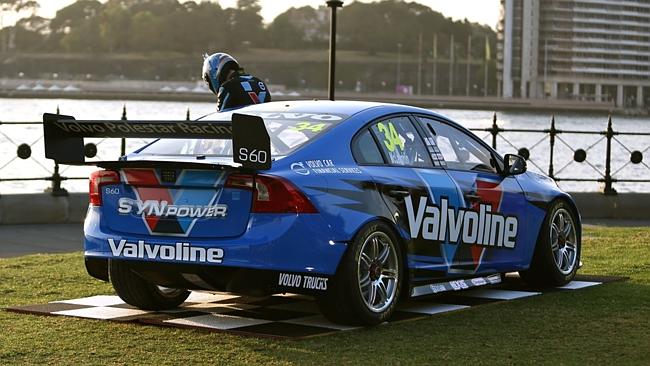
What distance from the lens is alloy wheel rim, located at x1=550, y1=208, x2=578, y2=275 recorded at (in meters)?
9.91

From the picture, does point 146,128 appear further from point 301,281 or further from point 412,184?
point 412,184

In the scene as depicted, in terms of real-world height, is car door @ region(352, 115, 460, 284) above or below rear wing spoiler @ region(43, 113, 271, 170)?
below

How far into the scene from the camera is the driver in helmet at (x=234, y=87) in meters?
10.2

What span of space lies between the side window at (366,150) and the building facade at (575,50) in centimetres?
18146

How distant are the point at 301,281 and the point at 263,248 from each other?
29cm

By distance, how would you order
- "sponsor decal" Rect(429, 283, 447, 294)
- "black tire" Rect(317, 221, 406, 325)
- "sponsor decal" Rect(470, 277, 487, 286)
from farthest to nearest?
"sponsor decal" Rect(470, 277, 487, 286) < "sponsor decal" Rect(429, 283, 447, 294) < "black tire" Rect(317, 221, 406, 325)

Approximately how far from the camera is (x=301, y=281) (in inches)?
297

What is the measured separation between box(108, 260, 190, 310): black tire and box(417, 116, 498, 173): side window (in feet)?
6.06

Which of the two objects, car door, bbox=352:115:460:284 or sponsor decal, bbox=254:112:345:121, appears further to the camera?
sponsor decal, bbox=254:112:345:121

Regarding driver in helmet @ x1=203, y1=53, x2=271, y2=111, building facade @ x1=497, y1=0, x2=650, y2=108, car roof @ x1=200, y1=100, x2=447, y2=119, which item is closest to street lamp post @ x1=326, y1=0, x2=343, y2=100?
driver in helmet @ x1=203, y1=53, x2=271, y2=111

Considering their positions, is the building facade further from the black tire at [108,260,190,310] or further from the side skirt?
the black tire at [108,260,190,310]

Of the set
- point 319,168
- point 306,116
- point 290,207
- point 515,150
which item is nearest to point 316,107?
point 306,116

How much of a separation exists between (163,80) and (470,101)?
4309 centimetres

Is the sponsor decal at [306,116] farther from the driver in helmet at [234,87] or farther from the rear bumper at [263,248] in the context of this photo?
the driver in helmet at [234,87]
